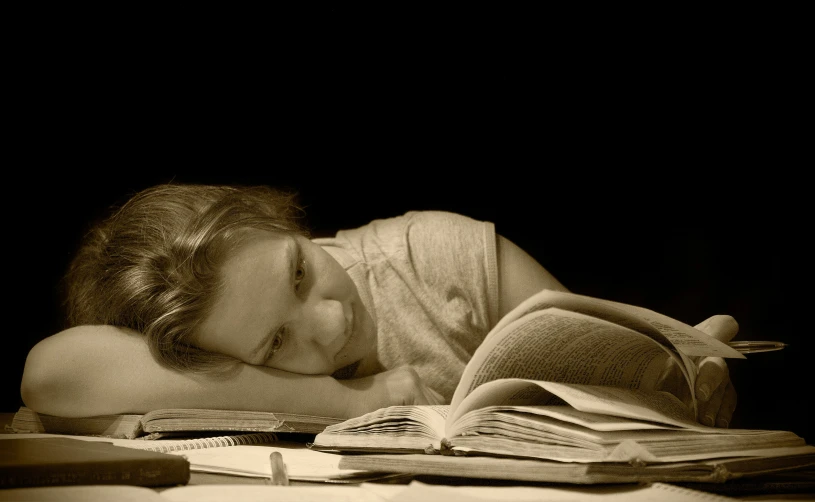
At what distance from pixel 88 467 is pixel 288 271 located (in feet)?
1.98

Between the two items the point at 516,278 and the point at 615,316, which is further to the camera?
the point at 516,278

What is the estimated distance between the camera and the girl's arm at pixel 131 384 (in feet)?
3.90

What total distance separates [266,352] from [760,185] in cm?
122

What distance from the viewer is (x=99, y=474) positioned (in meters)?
0.67

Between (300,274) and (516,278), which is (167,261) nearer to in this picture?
(300,274)

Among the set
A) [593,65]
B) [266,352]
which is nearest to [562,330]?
[266,352]

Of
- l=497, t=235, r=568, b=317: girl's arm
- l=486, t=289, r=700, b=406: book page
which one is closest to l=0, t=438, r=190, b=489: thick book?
l=486, t=289, r=700, b=406: book page

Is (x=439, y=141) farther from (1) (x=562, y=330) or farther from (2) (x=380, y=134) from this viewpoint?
(1) (x=562, y=330)

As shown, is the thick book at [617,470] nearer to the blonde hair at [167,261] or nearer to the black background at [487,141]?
the blonde hair at [167,261]

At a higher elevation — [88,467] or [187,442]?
[88,467]

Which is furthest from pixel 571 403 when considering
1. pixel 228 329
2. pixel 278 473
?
pixel 228 329

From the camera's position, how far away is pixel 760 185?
5.96ft

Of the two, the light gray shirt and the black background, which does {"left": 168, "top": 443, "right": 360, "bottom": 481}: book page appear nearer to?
the light gray shirt

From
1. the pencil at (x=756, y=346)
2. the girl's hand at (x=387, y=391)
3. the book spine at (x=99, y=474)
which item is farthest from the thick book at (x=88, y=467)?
the pencil at (x=756, y=346)
